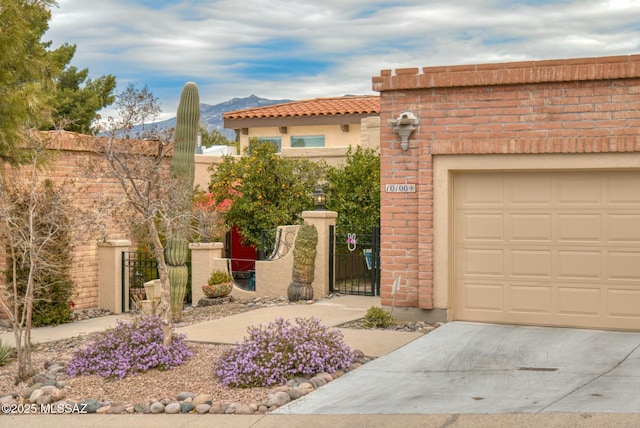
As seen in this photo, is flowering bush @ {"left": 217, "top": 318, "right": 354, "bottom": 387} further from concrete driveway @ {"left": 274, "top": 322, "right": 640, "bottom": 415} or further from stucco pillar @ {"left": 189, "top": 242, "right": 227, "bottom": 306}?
stucco pillar @ {"left": 189, "top": 242, "right": 227, "bottom": 306}

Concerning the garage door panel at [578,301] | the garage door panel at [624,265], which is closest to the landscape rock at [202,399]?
the garage door panel at [578,301]

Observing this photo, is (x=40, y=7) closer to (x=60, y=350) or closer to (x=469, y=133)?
(x=60, y=350)

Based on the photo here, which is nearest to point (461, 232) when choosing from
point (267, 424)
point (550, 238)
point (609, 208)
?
point (550, 238)

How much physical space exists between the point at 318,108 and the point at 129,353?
23.0m

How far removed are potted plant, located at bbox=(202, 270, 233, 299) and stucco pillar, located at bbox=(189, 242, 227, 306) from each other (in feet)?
1.07

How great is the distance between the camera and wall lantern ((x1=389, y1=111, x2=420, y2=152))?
1340 cm

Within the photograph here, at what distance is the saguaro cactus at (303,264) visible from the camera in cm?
1719

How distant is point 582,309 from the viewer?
12844 mm

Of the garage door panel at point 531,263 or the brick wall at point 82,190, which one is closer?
the garage door panel at point 531,263

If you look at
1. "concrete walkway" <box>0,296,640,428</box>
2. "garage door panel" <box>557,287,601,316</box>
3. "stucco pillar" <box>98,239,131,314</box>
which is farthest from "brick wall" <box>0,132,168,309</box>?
"garage door panel" <box>557,287,601,316</box>

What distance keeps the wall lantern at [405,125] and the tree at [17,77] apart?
616 centimetres

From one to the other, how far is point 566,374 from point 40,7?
38.6 ft

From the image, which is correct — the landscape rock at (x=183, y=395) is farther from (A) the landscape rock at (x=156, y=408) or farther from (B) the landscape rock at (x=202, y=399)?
(A) the landscape rock at (x=156, y=408)

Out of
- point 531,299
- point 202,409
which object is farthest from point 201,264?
point 202,409
